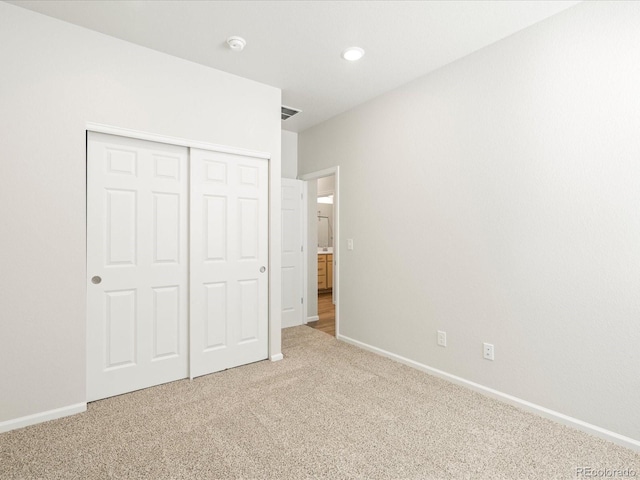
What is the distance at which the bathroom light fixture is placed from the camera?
8.10 ft

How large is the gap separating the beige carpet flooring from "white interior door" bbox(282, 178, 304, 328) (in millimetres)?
1726

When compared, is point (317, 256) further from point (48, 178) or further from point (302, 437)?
point (48, 178)

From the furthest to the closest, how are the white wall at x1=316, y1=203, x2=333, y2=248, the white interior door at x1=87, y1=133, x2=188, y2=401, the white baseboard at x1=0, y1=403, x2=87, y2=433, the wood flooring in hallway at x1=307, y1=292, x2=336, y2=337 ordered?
the white wall at x1=316, y1=203, x2=333, y2=248, the wood flooring in hallway at x1=307, y1=292, x2=336, y2=337, the white interior door at x1=87, y1=133, x2=188, y2=401, the white baseboard at x1=0, y1=403, x2=87, y2=433

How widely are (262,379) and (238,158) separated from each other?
1.97m

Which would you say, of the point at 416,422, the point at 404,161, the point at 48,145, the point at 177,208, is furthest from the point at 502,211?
the point at 48,145

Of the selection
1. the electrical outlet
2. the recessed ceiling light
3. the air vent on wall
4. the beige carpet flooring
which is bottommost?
the beige carpet flooring

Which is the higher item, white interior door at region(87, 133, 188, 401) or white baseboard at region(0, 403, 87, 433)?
white interior door at region(87, 133, 188, 401)

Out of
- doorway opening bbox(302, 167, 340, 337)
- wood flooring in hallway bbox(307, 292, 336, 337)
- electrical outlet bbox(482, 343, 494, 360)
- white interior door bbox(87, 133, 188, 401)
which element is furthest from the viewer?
wood flooring in hallway bbox(307, 292, 336, 337)

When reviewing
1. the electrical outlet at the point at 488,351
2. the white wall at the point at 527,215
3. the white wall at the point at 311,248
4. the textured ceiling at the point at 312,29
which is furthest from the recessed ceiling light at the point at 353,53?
the electrical outlet at the point at 488,351

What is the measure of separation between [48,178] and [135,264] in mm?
797

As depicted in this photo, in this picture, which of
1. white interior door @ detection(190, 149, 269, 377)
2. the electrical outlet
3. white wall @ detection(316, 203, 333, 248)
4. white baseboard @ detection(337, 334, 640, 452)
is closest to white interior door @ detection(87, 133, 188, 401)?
white interior door @ detection(190, 149, 269, 377)

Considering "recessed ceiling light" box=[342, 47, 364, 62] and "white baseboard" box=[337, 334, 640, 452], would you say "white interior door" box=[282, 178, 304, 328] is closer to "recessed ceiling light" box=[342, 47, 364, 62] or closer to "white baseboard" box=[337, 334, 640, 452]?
"white baseboard" box=[337, 334, 640, 452]

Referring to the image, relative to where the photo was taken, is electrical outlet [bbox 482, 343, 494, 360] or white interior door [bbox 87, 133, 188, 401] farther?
electrical outlet [bbox 482, 343, 494, 360]

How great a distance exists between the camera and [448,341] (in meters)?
2.85
